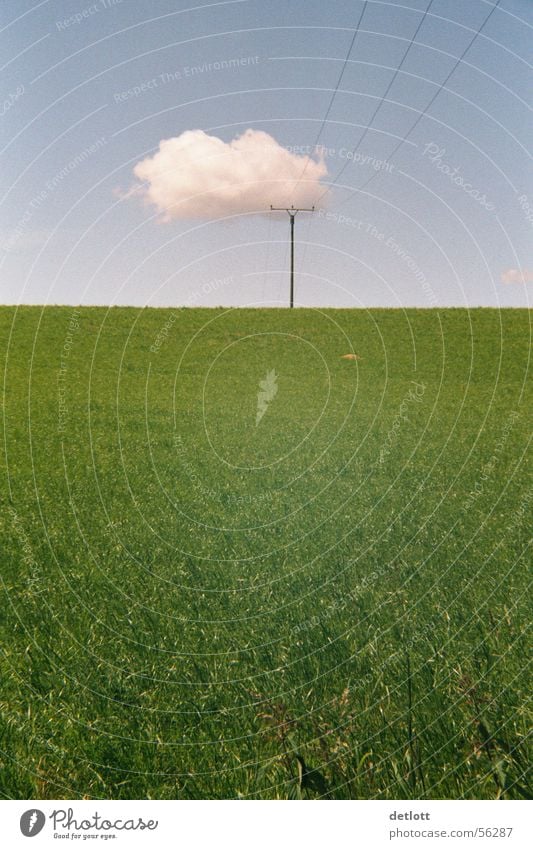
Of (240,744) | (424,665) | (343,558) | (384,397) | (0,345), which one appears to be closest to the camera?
(240,744)

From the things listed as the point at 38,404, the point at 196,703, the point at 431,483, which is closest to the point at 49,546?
the point at 196,703

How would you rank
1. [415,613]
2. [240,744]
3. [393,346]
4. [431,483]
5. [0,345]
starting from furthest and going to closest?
[393,346] < [0,345] < [431,483] < [415,613] < [240,744]

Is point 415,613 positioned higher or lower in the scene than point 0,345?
lower

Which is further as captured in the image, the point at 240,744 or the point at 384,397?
the point at 384,397

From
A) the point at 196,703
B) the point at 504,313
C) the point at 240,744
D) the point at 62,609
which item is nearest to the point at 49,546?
the point at 62,609

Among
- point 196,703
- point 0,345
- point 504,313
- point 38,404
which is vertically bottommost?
point 196,703

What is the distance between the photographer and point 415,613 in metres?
7.15

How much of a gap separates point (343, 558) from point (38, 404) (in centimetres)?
1792

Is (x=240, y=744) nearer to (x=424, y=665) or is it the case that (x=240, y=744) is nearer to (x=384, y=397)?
(x=424, y=665)

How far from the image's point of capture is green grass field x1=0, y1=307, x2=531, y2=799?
177 inches

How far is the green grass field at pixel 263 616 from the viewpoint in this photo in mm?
4508

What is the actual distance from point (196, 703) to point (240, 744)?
2.47 ft

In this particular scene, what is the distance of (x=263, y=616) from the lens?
7105 millimetres
